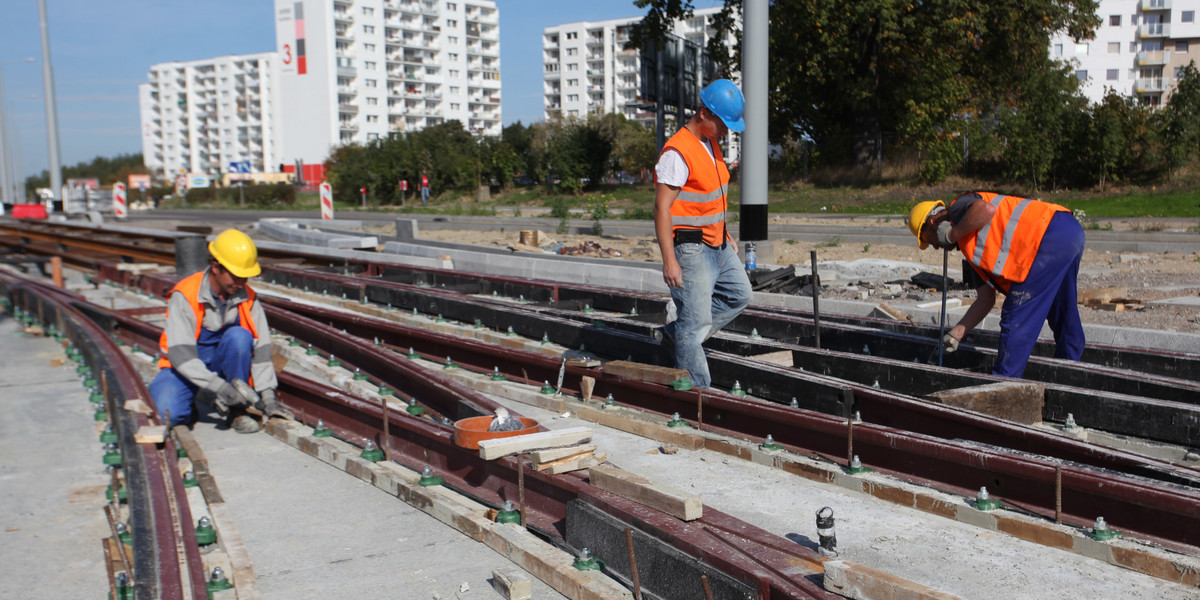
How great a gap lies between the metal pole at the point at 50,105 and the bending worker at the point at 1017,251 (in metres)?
31.2

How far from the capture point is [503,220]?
28.9 metres

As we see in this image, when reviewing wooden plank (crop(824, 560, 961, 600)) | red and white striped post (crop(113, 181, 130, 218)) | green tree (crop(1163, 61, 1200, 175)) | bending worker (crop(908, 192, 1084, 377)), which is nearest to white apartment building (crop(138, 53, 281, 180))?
red and white striped post (crop(113, 181, 130, 218))

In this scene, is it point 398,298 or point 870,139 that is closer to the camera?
point 398,298

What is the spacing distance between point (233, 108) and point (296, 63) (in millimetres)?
26281

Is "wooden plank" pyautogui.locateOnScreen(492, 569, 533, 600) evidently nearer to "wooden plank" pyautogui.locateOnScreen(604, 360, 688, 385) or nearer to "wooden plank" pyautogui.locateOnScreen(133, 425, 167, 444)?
"wooden plank" pyautogui.locateOnScreen(604, 360, 688, 385)

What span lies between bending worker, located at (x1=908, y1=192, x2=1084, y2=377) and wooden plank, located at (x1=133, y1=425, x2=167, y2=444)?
466 cm

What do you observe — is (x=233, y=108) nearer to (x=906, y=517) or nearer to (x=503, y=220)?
(x=503, y=220)

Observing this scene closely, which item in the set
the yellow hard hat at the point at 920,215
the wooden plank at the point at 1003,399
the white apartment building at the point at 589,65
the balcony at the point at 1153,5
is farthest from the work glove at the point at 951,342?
the white apartment building at the point at 589,65

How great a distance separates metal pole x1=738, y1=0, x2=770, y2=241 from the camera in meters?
12.4

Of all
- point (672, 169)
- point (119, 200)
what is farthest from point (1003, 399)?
point (119, 200)

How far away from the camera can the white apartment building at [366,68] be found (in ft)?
382

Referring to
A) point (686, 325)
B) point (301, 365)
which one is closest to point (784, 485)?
point (686, 325)

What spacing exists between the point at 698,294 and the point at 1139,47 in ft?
297

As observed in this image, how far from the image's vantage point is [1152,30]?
79.8m
